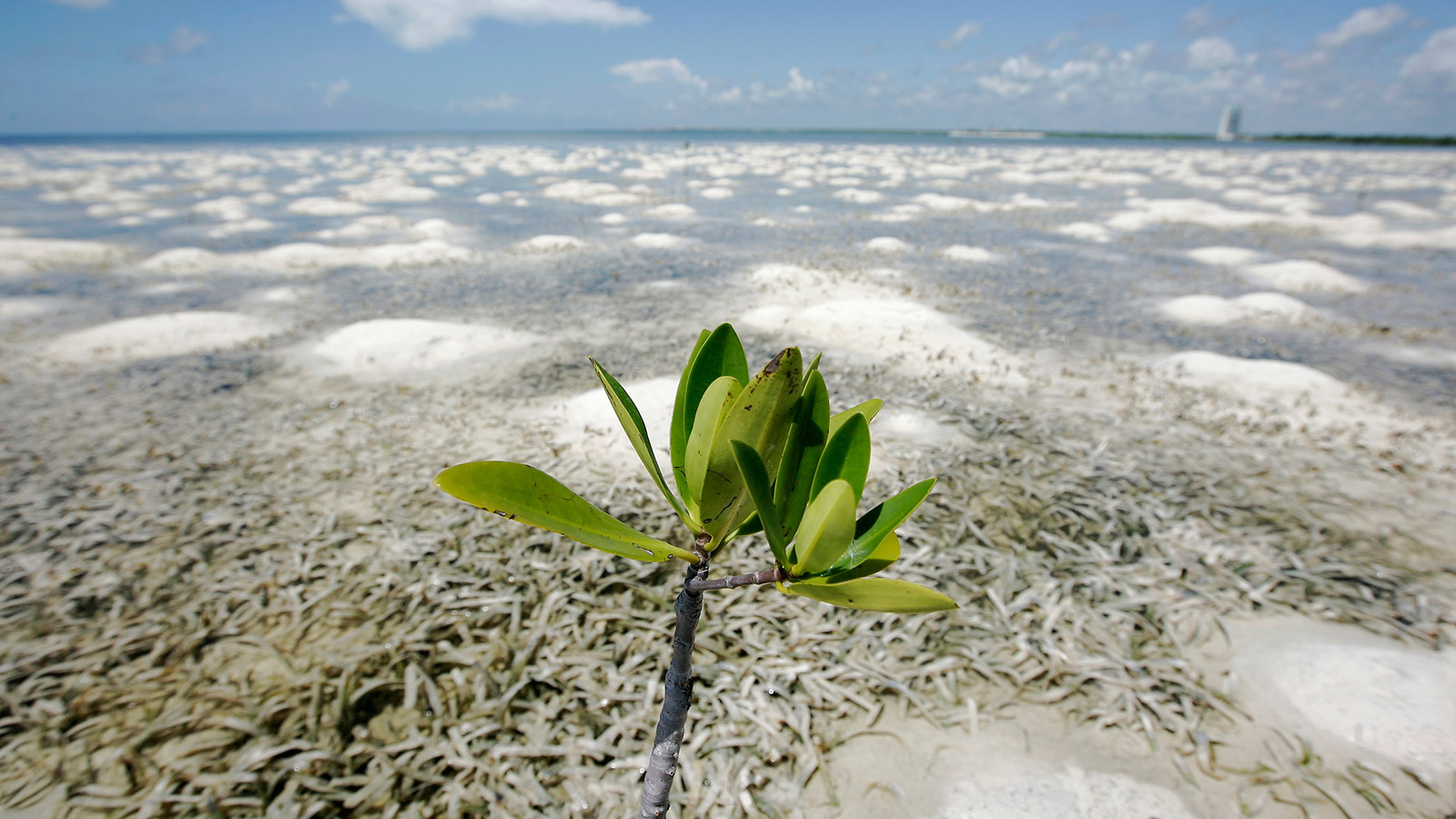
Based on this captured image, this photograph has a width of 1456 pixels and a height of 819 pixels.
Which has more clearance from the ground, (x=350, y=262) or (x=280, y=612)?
(x=350, y=262)

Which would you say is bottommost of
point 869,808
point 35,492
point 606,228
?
point 869,808

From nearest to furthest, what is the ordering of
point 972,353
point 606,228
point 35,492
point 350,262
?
point 35,492 < point 972,353 < point 350,262 < point 606,228

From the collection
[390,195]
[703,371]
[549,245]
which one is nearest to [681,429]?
[703,371]

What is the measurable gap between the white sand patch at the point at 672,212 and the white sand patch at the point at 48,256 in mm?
8934

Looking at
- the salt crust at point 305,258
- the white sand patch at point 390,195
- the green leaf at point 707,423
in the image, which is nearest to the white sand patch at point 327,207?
the white sand patch at point 390,195

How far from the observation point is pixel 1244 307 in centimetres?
680

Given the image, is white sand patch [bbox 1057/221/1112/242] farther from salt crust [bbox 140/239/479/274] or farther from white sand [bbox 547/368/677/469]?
salt crust [bbox 140/239/479/274]

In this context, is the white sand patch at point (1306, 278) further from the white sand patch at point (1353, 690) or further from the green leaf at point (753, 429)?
the green leaf at point (753, 429)

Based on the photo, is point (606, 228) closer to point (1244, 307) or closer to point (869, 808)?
point (1244, 307)

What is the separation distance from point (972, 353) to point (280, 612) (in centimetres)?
497

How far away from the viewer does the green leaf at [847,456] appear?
2.27 ft

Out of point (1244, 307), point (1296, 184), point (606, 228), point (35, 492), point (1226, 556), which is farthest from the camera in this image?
point (1296, 184)

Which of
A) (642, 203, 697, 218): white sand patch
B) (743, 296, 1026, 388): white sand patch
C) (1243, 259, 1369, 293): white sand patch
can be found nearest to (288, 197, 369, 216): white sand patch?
(642, 203, 697, 218): white sand patch

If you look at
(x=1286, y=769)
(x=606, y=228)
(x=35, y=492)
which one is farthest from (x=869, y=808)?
(x=606, y=228)
